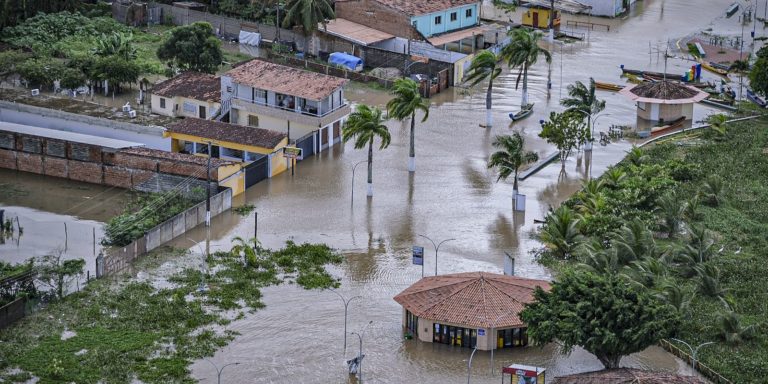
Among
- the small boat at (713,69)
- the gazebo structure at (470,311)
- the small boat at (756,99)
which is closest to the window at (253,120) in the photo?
the gazebo structure at (470,311)

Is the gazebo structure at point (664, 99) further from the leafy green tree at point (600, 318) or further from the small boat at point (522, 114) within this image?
the leafy green tree at point (600, 318)

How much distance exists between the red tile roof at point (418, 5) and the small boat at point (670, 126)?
24.9m

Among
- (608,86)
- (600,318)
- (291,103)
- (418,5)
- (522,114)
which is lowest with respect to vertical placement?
(522,114)

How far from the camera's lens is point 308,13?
109625 millimetres

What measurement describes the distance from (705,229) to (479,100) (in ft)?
105

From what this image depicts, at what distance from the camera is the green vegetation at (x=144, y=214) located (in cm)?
7700

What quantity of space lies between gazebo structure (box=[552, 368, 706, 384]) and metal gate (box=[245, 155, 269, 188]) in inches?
1304

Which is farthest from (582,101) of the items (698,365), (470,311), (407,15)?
(698,365)

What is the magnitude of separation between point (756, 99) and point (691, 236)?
3597 centimetres

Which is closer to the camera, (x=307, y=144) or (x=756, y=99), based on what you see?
(x=307, y=144)

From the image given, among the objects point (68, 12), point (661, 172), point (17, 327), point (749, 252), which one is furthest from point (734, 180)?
point (68, 12)

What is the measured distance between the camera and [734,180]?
3460 inches

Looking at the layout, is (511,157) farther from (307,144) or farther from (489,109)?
(489,109)

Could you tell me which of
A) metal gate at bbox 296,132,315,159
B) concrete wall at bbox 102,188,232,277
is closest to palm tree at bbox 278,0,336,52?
metal gate at bbox 296,132,315,159
